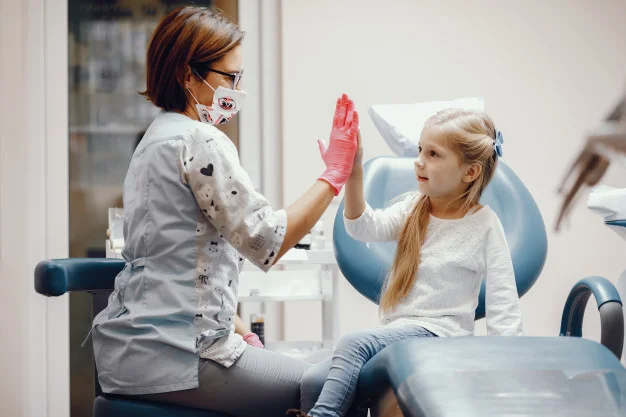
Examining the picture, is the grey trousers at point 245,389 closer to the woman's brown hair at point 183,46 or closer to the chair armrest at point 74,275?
the chair armrest at point 74,275

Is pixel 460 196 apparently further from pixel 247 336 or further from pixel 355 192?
pixel 247 336

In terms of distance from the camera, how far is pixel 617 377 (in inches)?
45.3

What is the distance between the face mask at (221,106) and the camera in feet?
4.70

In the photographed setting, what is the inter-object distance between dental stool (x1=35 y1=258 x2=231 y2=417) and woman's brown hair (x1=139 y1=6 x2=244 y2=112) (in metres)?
0.33

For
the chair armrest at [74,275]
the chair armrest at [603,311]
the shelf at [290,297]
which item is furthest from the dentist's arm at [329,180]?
the shelf at [290,297]

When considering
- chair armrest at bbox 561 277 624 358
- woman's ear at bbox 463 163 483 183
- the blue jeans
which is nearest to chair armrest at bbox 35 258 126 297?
the blue jeans

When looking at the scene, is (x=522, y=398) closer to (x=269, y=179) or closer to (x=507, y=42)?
(x=269, y=179)

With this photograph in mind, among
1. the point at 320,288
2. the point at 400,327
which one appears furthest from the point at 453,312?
the point at 320,288

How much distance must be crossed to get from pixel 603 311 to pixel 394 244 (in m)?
0.47

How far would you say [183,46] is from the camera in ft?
4.50

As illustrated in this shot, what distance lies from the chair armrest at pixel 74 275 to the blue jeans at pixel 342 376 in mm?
418

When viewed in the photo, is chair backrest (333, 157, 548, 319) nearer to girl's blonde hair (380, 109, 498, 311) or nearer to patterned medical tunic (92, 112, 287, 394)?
girl's blonde hair (380, 109, 498, 311)

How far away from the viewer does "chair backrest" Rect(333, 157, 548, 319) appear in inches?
67.4

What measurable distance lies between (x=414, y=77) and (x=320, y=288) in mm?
1111
